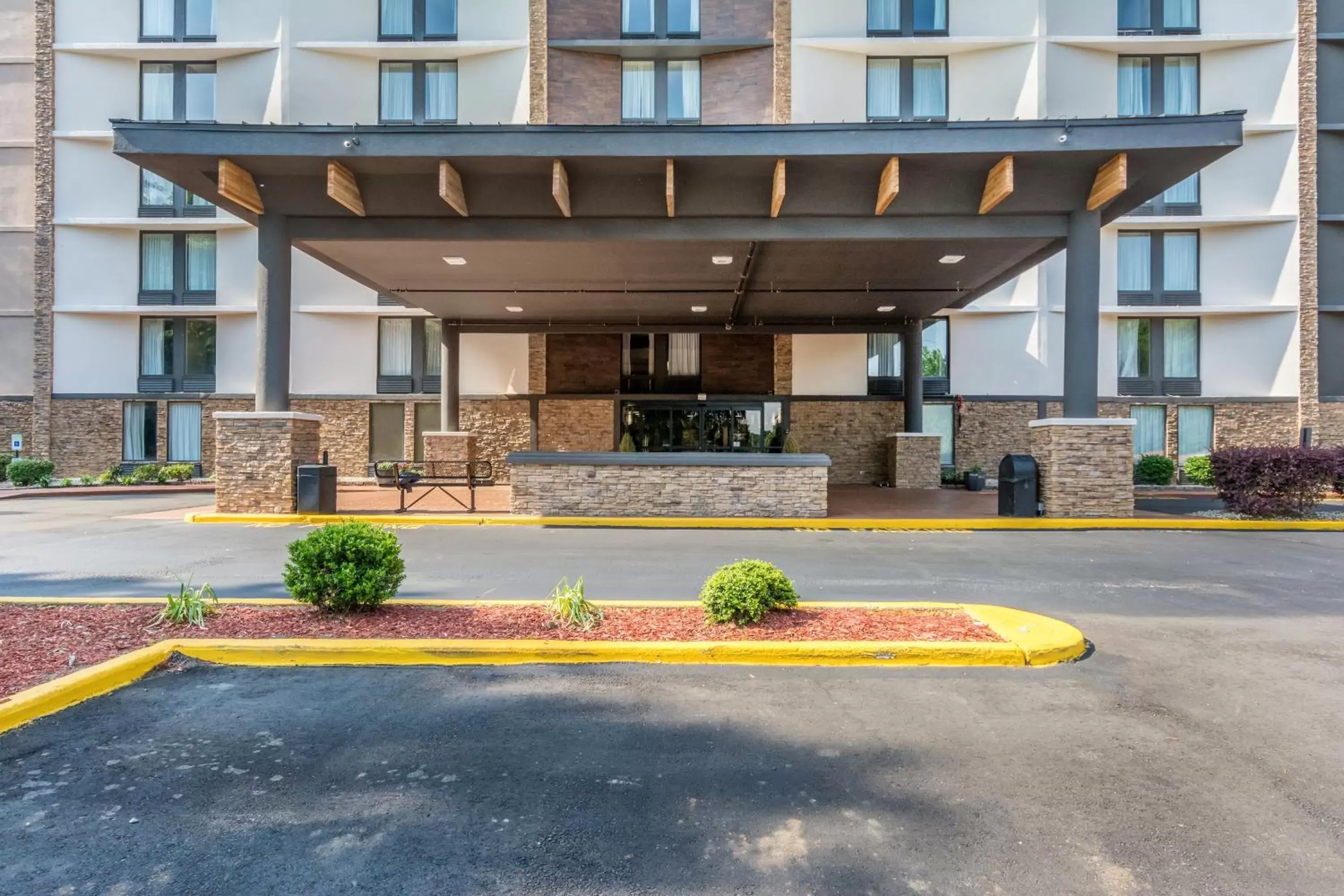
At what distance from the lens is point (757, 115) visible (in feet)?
71.3

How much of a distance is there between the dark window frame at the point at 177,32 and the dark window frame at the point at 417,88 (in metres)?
5.78

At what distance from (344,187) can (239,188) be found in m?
1.82

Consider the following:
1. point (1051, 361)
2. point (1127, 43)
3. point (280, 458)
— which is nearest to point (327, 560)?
point (280, 458)

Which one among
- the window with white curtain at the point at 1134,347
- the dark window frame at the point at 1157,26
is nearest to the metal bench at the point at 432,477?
the window with white curtain at the point at 1134,347

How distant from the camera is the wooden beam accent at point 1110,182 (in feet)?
38.3

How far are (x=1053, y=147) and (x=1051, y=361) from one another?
1245 centimetres

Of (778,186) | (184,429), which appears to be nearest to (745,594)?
(778,186)

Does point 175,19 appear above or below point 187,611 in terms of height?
above

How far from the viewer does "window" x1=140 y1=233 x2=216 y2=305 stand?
935 inches

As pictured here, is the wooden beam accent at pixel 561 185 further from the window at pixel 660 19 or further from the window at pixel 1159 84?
the window at pixel 1159 84

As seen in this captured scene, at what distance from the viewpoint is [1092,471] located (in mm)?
12984

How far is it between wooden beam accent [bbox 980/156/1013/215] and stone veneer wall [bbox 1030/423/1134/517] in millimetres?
4216

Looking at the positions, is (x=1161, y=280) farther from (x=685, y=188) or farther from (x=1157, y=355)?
(x=685, y=188)

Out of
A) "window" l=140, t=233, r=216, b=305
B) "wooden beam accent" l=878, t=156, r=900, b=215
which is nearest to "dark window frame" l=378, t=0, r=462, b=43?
"window" l=140, t=233, r=216, b=305
